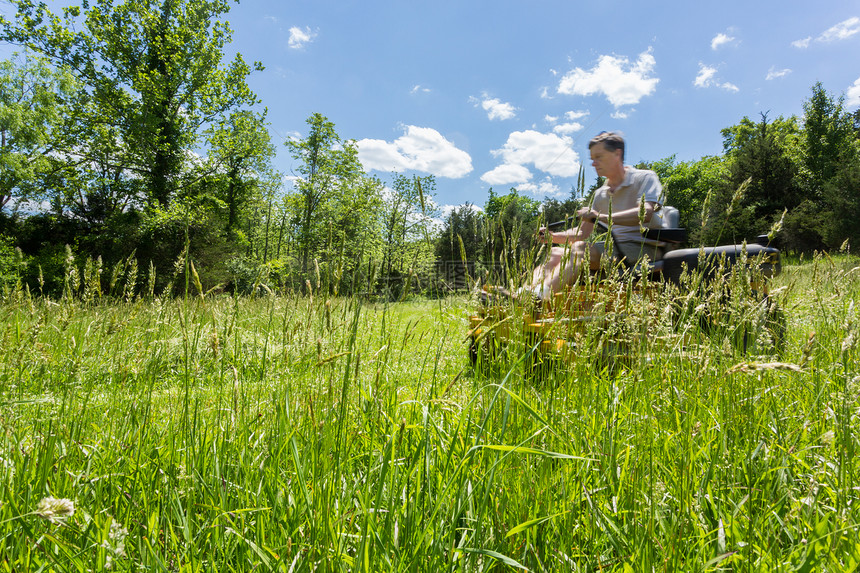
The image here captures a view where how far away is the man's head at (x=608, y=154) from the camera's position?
11.5 feet

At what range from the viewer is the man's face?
351cm

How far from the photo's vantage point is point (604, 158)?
11.6 ft

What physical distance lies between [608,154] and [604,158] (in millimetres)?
45

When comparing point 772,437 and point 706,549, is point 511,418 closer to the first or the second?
point 706,549

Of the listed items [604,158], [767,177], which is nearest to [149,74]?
[604,158]

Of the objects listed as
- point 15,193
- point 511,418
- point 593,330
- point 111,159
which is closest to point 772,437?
point 593,330

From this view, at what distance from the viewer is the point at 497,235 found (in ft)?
6.36

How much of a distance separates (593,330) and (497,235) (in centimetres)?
67

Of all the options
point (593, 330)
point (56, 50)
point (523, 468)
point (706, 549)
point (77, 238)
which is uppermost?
point (56, 50)

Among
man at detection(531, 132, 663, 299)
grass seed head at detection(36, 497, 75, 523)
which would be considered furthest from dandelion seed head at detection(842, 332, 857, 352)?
man at detection(531, 132, 663, 299)

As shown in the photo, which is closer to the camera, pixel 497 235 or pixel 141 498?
pixel 141 498

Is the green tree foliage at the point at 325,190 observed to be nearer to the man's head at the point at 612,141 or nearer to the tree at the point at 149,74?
the tree at the point at 149,74

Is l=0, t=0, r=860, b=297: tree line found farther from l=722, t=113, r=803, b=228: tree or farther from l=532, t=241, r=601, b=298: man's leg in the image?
l=532, t=241, r=601, b=298: man's leg

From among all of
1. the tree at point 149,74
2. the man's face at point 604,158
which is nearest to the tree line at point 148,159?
the tree at point 149,74
